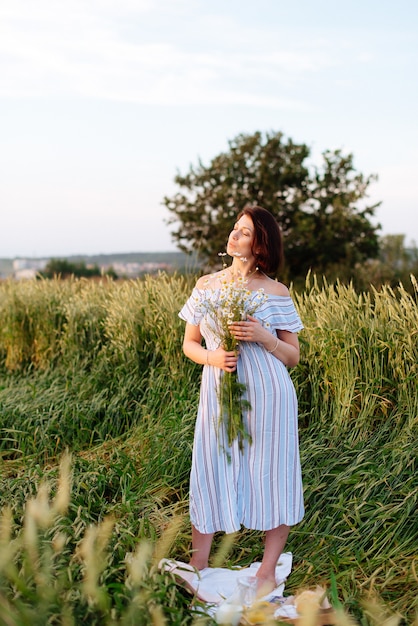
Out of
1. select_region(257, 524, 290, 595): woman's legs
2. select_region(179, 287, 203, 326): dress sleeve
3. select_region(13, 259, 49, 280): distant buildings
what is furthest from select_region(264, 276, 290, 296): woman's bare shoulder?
select_region(13, 259, 49, 280): distant buildings

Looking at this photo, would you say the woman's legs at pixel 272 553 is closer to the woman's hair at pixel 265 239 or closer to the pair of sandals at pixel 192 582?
the pair of sandals at pixel 192 582

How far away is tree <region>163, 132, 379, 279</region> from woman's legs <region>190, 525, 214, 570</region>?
55.3ft

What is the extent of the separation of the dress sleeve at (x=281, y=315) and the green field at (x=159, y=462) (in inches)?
37.0

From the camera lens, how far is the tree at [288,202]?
2016cm

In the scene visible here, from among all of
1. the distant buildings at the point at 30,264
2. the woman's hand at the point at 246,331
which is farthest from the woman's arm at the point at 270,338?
the distant buildings at the point at 30,264

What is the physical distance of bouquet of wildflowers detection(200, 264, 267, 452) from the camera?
287 cm

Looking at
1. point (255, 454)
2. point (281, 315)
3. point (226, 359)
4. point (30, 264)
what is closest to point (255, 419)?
point (255, 454)

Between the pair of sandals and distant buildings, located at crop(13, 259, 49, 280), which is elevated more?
distant buildings, located at crop(13, 259, 49, 280)

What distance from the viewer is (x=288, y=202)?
69.5 feet

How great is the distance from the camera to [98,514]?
11.7 feet

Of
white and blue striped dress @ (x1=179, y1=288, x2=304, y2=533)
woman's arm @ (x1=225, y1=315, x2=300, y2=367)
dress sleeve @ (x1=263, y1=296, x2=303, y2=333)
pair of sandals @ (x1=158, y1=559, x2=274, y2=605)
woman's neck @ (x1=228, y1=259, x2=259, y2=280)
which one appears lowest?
pair of sandals @ (x1=158, y1=559, x2=274, y2=605)

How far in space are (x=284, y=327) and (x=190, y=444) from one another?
54.3 inches

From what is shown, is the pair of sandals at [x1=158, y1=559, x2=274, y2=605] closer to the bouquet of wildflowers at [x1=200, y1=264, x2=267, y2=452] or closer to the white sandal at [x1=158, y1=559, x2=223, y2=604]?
the white sandal at [x1=158, y1=559, x2=223, y2=604]

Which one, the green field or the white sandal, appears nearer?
the green field
